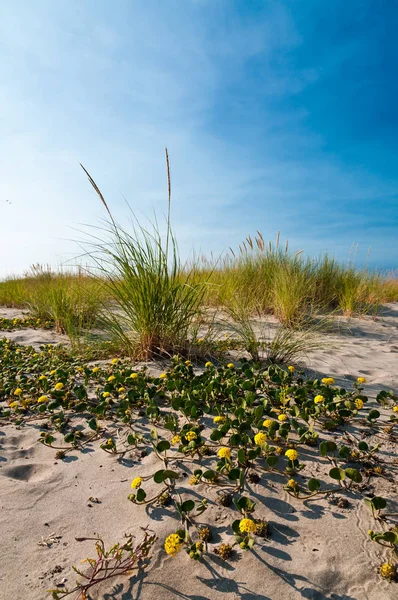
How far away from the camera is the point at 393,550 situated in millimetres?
Result: 1305

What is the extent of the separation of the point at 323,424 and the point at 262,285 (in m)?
4.41

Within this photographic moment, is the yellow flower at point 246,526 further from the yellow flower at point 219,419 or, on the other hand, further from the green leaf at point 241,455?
the yellow flower at point 219,419

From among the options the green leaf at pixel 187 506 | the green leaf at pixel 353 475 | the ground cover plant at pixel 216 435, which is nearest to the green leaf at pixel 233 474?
the ground cover plant at pixel 216 435

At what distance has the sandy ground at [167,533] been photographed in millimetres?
1195

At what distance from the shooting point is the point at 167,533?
1.42 metres

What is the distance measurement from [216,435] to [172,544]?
623 mm

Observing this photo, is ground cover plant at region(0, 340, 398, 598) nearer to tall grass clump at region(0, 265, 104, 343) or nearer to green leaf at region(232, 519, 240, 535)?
green leaf at region(232, 519, 240, 535)

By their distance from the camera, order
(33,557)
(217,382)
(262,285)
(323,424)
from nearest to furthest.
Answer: (33,557) < (323,424) < (217,382) < (262,285)

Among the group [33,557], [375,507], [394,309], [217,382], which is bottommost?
[33,557]

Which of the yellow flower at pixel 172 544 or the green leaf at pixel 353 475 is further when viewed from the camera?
the green leaf at pixel 353 475

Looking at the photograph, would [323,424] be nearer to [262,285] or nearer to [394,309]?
[262,285]

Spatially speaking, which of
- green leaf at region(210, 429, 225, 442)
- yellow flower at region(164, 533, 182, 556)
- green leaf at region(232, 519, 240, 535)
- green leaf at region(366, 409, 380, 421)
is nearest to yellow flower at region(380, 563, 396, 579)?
green leaf at region(232, 519, 240, 535)

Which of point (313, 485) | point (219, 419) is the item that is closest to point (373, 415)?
point (313, 485)

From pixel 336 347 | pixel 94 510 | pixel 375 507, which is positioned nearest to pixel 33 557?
pixel 94 510
